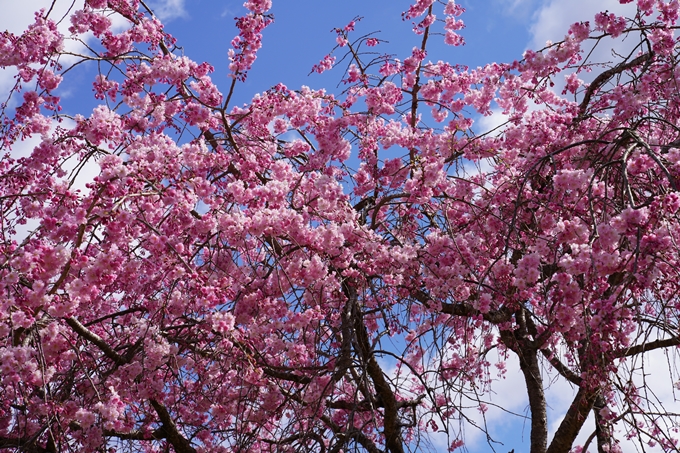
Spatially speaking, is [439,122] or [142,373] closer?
[142,373]

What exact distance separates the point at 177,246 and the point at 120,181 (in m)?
0.74

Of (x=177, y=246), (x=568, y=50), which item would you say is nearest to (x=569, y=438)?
(x=568, y=50)

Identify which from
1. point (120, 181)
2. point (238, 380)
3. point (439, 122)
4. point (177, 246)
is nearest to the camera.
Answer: point (120, 181)

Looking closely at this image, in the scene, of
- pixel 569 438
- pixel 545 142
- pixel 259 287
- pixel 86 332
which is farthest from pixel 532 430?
pixel 86 332

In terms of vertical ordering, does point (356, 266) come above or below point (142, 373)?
above

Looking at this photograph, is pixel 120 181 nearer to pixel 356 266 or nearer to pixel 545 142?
pixel 356 266

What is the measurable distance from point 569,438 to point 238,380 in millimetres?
2918

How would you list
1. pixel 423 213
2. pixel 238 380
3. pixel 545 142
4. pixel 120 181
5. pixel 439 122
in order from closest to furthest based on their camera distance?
pixel 120 181, pixel 238 380, pixel 545 142, pixel 423 213, pixel 439 122

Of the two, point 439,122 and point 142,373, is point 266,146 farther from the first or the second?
point 142,373

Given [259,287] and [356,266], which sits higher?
[356,266]

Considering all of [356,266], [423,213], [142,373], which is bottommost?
[142,373]

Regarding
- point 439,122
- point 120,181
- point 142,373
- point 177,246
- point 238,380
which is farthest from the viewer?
point 439,122

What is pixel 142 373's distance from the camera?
5.25 meters

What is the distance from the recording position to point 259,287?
550 centimetres
